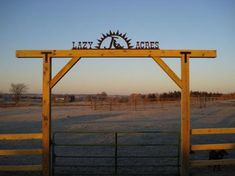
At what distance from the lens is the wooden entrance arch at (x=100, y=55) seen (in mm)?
7293


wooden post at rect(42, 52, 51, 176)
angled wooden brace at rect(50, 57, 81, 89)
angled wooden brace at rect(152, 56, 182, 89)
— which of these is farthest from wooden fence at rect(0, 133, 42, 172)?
angled wooden brace at rect(152, 56, 182, 89)

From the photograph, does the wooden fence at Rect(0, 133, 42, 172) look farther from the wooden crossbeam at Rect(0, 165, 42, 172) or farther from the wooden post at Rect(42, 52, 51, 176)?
the wooden post at Rect(42, 52, 51, 176)

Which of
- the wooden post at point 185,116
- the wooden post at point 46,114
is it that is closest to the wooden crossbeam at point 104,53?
the wooden post at point 46,114

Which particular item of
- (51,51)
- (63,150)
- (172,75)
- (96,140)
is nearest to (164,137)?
(96,140)

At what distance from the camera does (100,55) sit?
7.32m

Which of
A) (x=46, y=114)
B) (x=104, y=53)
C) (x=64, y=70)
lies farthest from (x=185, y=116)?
(x=46, y=114)

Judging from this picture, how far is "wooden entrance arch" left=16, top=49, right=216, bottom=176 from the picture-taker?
23.9 feet

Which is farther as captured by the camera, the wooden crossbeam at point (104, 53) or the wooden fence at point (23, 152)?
the wooden crossbeam at point (104, 53)

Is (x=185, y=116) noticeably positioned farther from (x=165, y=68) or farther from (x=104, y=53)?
(x=104, y=53)

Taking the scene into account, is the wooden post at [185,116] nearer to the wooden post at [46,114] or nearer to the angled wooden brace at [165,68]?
the angled wooden brace at [165,68]

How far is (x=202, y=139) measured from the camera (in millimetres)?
14188

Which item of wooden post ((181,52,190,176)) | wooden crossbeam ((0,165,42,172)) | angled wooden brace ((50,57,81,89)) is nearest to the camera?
wooden crossbeam ((0,165,42,172))

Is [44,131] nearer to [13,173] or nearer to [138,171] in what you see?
[13,173]

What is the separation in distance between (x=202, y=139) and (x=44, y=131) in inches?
353
